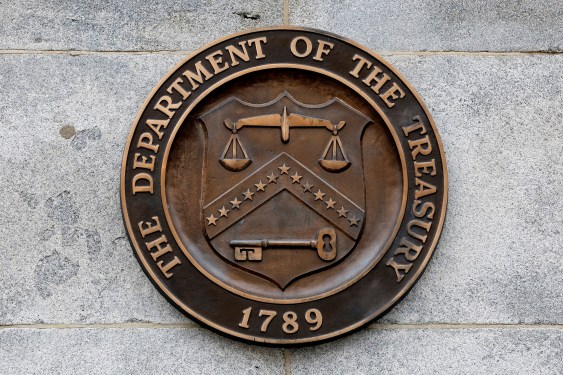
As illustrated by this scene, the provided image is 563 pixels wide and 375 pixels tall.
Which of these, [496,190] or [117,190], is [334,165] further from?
[117,190]

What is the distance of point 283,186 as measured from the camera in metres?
4.62

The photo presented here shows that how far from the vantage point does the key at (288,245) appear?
14.8 feet

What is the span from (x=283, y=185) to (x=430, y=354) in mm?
1125

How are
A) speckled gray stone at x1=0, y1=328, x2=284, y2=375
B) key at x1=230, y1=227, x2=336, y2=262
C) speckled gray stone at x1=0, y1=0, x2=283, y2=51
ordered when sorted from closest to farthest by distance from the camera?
speckled gray stone at x1=0, y1=328, x2=284, y2=375
key at x1=230, y1=227, x2=336, y2=262
speckled gray stone at x1=0, y1=0, x2=283, y2=51

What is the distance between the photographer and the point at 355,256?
14.9 feet

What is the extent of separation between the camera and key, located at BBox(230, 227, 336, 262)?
452 centimetres

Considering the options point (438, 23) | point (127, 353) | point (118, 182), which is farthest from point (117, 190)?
point (438, 23)

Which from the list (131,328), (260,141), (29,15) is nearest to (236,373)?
(131,328)

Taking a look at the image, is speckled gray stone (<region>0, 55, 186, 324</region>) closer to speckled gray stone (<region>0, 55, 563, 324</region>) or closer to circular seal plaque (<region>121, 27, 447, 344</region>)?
speckled gray stone (<region>0, 55, 563, 324</region>)

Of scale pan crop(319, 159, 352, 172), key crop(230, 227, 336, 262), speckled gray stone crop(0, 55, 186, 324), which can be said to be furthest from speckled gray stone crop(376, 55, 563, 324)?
speckled gray stone crop(0, 55, 186, 324)

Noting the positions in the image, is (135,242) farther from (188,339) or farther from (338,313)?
(338,313)

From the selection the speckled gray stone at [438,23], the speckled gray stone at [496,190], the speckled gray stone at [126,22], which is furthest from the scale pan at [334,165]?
the speckled gray stone at [126,22]

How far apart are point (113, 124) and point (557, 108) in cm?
237

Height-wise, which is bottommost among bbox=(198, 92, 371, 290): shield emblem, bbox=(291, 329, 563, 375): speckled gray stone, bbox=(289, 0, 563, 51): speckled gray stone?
bbox=(291, 329, 563, 375): speckled gray stone
